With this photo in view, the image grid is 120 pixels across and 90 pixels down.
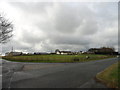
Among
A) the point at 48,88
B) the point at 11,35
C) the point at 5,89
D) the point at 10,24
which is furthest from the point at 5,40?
the point at 48,88

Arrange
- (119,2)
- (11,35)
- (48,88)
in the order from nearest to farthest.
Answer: (48,88), (119,2), (11,35)

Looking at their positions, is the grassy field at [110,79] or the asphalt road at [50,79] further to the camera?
the asphalt road at [50,79]

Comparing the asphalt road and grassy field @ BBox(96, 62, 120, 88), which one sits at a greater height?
grassy field @ BBox(96, 62, 120, 88)

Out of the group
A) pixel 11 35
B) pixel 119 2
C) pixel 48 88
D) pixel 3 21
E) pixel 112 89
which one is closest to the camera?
pixel 112 89

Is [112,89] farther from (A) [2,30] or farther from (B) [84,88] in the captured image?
(A) [2,30]

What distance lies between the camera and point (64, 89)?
212 inches

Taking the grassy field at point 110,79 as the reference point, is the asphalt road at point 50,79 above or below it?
below

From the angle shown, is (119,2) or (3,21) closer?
(119,2)

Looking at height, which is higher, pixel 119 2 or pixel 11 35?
pixel 119 2

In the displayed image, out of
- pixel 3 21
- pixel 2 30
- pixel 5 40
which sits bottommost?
pixel 5 40

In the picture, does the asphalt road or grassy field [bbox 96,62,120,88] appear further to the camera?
the asphalt road

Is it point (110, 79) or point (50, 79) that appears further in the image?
point (50, 79)

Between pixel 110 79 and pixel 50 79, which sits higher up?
pixel 110 79

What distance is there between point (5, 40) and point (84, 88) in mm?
17184
